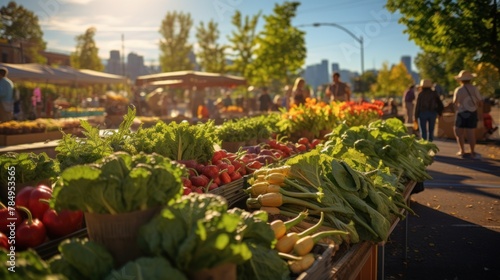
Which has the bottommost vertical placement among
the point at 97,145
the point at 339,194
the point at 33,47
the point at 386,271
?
the point at 386,271

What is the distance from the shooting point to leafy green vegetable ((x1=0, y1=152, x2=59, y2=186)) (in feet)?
8.57

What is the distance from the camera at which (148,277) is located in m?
1.39

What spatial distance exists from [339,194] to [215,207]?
1788 millimetres

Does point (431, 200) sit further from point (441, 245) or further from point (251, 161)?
point (251, 161)

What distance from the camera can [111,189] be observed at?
1.63 m

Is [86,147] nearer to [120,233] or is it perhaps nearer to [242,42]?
[120,233]

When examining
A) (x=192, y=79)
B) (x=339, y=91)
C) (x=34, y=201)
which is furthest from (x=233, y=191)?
(x=192, y=79)

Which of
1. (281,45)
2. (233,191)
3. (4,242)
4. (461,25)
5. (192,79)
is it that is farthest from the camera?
(281,45)

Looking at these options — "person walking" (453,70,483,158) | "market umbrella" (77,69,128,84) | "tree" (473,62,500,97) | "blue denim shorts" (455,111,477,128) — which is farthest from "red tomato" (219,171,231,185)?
"tree" (473,62,500,97)

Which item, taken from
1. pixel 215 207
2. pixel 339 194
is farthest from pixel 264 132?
pixel 215 207

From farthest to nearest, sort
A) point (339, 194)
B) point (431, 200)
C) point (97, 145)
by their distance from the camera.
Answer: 1. point (431, 200)
2. point (339, 194)
3. point (97, 145)

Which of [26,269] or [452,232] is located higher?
[26,269]

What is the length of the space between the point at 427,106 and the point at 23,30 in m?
43.3

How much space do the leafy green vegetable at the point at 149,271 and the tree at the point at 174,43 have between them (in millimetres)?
45238
